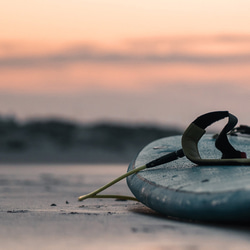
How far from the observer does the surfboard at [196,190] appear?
301cm

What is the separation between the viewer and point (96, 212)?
152 inches

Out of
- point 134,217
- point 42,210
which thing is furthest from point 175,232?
point 42,210

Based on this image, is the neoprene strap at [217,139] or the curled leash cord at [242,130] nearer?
the neoprene strap at [217,139]

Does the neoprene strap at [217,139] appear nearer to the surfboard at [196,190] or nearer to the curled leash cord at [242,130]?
the surfboard at [196,190]

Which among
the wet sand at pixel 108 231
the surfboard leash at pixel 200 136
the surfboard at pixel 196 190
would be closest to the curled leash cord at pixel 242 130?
the surfboard at pixel 196 190

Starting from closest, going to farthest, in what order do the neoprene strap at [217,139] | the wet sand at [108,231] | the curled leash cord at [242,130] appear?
the wet sand at [108,231]
the neoprene strap at [217,139]
the curled leash cord at [242,130]

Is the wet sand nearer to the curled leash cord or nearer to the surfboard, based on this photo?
the surfboard

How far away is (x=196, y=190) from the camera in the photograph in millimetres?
3242

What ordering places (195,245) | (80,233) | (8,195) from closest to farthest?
(195,245), (80,233), (8,195)

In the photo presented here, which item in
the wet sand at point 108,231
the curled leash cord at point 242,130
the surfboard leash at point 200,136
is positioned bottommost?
the wet sand at point 108,231

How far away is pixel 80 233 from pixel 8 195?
9.70ft

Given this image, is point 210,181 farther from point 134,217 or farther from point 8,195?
point 8,195

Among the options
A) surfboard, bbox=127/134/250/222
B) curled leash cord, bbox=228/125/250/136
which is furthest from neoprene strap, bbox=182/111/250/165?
curled leash cord, bbox=228/125/250/136

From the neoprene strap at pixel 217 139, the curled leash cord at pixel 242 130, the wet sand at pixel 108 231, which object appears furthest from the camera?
the curled leash cord at pixel 242 130
